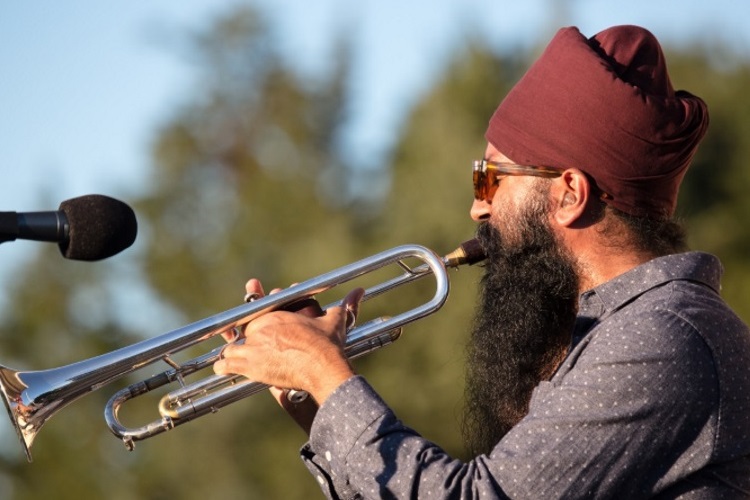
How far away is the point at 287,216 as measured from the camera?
19828 millimetres

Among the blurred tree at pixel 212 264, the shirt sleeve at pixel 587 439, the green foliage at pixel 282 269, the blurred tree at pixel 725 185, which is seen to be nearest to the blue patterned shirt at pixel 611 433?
the shirt sleeve at pixel 587 439

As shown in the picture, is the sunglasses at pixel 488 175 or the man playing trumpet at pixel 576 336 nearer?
the man playing trumpet at pixel 576 336

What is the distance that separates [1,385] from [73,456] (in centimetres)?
1393

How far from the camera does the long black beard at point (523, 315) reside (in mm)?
3719

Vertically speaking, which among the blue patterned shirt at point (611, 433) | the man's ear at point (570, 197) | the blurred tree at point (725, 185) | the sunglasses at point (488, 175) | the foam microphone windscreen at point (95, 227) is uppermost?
the blurred tree at point (725, 185)

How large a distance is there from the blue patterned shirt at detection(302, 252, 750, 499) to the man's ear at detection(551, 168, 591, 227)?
523 millimetres

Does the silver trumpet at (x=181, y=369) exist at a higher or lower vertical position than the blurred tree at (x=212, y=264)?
lower

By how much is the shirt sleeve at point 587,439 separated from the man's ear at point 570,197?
60cm

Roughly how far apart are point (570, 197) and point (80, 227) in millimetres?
1544

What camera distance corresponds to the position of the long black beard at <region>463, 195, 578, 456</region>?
372 cm

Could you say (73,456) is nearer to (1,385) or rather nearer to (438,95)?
(438,95)

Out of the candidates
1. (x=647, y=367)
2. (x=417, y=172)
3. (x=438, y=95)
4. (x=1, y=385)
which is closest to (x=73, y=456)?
(x=417, y=172)

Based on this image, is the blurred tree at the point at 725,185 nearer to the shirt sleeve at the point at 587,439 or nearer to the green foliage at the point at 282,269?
the green foliage at the point at 282,269

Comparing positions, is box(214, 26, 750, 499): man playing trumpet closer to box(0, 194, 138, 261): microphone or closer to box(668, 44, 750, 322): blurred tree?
box(0, 194, 138, 261): microphone
